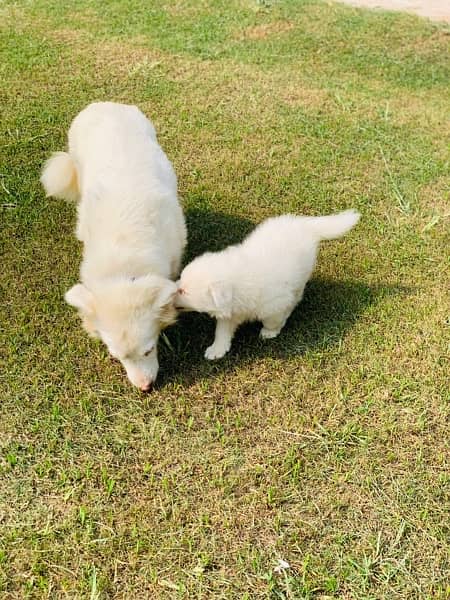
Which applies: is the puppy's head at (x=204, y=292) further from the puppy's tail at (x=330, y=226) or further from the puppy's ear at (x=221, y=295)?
the puppy's tail at (x=330, y=226)

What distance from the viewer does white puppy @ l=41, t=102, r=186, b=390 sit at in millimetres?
3746

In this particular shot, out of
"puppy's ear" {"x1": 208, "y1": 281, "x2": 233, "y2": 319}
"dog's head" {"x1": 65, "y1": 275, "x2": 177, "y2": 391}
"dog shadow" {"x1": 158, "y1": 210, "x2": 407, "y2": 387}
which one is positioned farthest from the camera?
"dog shadow" {"x1": 158, "y1": 210, "x2": 407, "y2": 387}

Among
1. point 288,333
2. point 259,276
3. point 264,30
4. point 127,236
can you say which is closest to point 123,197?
point 127,236

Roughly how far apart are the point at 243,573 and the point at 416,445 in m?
1.36

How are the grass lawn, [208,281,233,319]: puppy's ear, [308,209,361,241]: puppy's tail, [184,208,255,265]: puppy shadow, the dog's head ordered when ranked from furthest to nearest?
[184,208,255,265]: puppy shadow
[308,209,361,241]: puppy's tail
[208,281,233,319]: puppy's ear
the dog's head
the grass lawn

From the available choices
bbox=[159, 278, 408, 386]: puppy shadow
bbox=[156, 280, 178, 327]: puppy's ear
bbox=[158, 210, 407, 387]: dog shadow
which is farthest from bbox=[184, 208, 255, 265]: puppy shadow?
bbox=[156, 280, 178, 327]: puppy's ear

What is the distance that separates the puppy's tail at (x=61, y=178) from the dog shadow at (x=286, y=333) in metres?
1.20

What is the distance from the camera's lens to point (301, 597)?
309cm

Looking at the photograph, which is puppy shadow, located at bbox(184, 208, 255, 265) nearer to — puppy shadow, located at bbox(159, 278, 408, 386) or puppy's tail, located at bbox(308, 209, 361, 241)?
puppy shadow, located at bbox(159, 278, 408, 386)

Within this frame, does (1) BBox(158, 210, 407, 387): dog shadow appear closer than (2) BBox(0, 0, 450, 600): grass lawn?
No

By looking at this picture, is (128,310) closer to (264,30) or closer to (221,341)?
(221,341)

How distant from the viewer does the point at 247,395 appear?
4.18 m

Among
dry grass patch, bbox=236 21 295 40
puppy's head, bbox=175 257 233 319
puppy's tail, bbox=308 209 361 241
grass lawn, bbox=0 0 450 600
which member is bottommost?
grass lawn, bbox=0 0 450 600

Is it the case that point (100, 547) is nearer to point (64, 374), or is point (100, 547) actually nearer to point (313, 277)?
point (64, 374)
